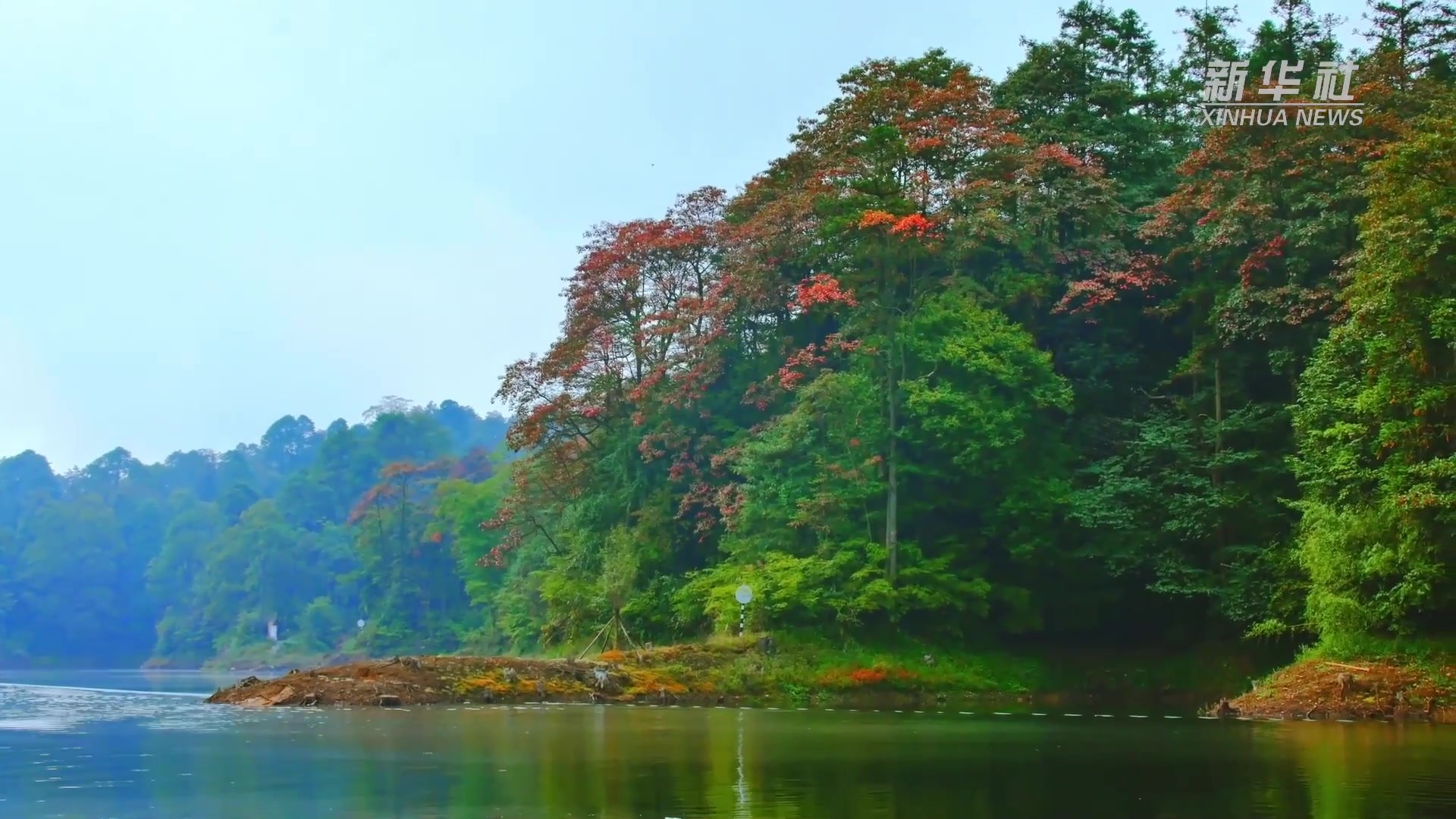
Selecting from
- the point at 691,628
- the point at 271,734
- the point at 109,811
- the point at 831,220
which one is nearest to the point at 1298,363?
the point at 831,220

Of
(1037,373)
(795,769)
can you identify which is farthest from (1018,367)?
(795,769)

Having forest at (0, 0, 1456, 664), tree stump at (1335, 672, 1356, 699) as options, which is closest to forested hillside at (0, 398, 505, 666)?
forest at (0, 0, 1456, 664)

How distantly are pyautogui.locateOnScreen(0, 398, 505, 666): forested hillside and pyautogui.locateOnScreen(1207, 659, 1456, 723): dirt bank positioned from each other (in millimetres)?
51602

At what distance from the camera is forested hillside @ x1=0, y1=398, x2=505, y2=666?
8238 cm

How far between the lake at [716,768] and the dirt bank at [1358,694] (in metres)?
2.37

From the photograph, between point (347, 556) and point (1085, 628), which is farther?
point (347, 556)

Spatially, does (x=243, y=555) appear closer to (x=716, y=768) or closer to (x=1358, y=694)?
(x=1358, y=694)

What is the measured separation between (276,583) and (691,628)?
209 ft

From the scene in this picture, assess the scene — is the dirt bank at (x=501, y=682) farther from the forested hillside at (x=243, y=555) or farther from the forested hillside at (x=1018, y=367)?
the forested hillside at (x=243, y=555)

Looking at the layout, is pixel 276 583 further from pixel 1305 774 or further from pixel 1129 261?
pixel 1305 774

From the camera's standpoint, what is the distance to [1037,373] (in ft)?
119

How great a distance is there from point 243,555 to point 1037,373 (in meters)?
75.5

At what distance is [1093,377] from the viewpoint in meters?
38.2

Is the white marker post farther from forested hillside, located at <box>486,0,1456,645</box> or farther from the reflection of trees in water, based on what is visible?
the reflection of trees in water
